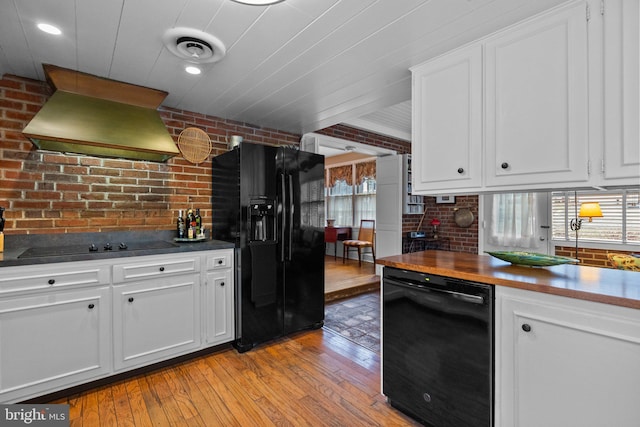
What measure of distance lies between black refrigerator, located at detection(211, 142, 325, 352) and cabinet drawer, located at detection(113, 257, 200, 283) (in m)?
0.40

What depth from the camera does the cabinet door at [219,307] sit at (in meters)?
2.56

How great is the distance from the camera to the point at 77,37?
177 cm

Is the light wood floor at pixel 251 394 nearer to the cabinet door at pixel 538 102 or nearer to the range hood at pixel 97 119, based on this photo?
the cabinet door at pixel 538 102

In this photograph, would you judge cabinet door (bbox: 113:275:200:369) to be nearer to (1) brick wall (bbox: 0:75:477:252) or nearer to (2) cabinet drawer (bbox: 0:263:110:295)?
(2) cabinet drawer (bbox: 0:263:110:295)

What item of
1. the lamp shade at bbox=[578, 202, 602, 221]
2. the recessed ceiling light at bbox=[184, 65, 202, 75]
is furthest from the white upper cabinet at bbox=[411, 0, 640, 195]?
the lamp shade at bbox=[578, 202, 602, 221]

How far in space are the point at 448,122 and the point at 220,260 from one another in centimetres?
208

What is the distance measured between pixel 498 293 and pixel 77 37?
2.71m

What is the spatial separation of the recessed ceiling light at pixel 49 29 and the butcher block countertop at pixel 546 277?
231cm

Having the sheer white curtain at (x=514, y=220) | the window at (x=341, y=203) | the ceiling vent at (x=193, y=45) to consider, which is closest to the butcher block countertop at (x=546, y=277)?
the ceiling vent at (x=193, y=45)

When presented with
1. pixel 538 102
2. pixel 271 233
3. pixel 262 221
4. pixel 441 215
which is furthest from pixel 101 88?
pixel 441 215

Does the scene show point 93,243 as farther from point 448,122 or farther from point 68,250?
point 448,122

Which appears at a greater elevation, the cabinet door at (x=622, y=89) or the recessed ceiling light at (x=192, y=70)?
the recessed ceiling light at (x=192, y=70)

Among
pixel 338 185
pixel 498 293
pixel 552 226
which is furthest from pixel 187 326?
pixel 338 185

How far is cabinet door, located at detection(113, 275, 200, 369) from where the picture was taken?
2.14 meters
